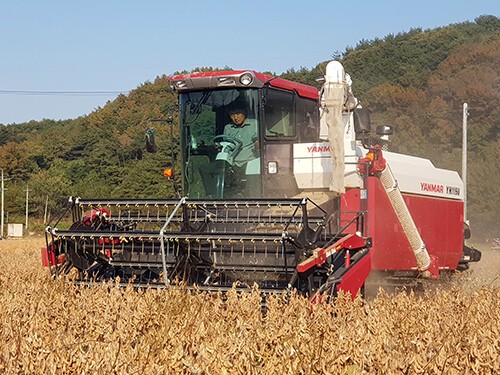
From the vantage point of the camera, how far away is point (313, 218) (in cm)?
671

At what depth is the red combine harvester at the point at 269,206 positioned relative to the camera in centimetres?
635

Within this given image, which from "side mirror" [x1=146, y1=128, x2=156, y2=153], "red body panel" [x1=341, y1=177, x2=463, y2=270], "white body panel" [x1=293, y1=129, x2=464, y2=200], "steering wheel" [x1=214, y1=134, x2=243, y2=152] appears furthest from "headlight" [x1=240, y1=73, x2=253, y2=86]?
"red body panel" [x1=341, y1=177, x2=463, y2=270]

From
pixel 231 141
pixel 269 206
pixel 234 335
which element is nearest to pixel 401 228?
pixel 231 141

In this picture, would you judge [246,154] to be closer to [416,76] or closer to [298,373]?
[298,373]

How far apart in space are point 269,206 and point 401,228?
7.80 ft

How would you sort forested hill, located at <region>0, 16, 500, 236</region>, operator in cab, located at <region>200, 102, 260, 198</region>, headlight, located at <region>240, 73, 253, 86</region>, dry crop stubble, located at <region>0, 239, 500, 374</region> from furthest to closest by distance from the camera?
forested hill, located at <region>0, 16, 500, 236</region> → operator in cab, located at <region>200, 102, 260, 198</region> → headlight, located at <region>240, 73, 253, 86</region> → dry crop stubble, located at <region>0, 239, 500, 374</region>

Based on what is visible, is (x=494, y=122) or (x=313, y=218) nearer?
(x=313, y=218)

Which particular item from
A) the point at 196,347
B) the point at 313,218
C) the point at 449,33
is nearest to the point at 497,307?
the point at 313,218

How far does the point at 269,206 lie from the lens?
640cm

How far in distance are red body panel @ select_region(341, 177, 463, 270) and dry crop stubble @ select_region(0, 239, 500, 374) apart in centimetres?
168

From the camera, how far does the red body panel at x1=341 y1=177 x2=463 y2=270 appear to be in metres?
7.74

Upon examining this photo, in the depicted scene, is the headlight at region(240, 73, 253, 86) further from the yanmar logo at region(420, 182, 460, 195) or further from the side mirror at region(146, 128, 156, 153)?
the yanmar logo at region(420, 182, 460, 195)

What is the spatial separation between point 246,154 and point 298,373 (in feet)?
15.7

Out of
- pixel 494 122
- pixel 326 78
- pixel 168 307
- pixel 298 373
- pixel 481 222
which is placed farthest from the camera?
pixel 494 122
